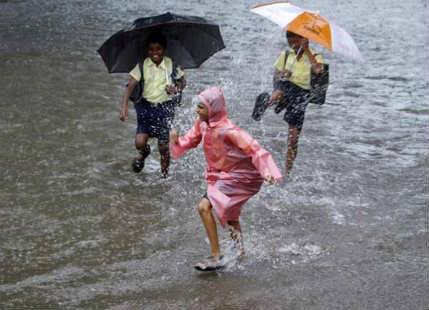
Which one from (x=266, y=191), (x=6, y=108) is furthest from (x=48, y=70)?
(x=266, y=191)

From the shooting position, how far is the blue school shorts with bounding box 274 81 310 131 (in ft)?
24.8

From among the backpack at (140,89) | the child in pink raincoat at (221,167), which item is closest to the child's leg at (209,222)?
the child in pink raincoat at (221,167)

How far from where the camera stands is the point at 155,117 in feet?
24.0

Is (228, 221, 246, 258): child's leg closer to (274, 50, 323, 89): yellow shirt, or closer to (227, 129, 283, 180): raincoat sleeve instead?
(227, 129, 283, 180): raincoat sleeve

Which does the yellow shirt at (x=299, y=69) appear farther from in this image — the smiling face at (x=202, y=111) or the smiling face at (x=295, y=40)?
the smiling face at (x=202, y=111)

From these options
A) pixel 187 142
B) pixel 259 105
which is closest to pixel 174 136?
pixel 187 142

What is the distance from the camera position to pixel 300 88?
7555 millimetres

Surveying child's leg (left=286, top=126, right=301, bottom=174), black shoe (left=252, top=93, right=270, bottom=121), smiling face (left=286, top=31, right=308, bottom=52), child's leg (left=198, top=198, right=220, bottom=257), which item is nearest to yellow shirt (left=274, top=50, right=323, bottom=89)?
smiling face (left=286, top=31, right=308, bottom=52)

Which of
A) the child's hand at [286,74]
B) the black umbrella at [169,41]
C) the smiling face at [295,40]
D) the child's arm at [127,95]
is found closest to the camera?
the black umbrella at [169,41]

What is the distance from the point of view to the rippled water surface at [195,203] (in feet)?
17.4

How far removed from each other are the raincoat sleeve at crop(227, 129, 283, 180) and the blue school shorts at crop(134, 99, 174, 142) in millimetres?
1937

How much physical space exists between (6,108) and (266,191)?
423 centimetres

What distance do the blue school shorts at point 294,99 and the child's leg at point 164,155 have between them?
133 centimetres

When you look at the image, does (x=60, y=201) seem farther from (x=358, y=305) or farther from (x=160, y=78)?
(x=358, y=305)
